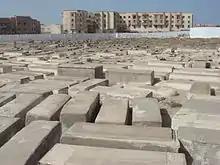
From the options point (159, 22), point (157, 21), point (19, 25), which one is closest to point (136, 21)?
point (157, 21)

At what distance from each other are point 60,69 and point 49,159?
19.8 ft

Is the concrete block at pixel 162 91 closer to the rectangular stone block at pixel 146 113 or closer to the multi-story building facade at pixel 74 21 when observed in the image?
the rectangular stone block at pixel 146 113

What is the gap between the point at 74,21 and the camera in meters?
76.0

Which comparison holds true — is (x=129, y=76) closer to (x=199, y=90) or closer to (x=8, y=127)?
(x=199, y=90)

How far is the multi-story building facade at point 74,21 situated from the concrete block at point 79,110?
72.4m

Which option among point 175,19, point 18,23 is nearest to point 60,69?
point 18,23

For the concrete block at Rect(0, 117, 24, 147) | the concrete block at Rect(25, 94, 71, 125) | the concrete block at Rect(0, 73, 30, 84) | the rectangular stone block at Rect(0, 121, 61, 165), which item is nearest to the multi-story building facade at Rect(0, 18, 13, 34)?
the concrete block at Rect(0, 73, 30, 84)

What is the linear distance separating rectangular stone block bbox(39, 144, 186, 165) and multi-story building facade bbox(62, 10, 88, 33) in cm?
7437

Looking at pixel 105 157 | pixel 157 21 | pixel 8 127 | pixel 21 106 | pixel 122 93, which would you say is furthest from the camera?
pixel 157 21

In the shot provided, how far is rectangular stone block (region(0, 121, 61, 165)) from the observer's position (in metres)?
3.10

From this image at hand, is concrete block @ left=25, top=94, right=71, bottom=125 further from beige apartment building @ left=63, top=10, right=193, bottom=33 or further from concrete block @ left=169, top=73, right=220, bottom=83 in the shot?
beige apartment building @ left=63, top=10, right=193, bottom=33

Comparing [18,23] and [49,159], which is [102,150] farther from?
[18,23]

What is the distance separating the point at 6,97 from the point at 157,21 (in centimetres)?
8652

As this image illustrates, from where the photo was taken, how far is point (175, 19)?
290 ft
